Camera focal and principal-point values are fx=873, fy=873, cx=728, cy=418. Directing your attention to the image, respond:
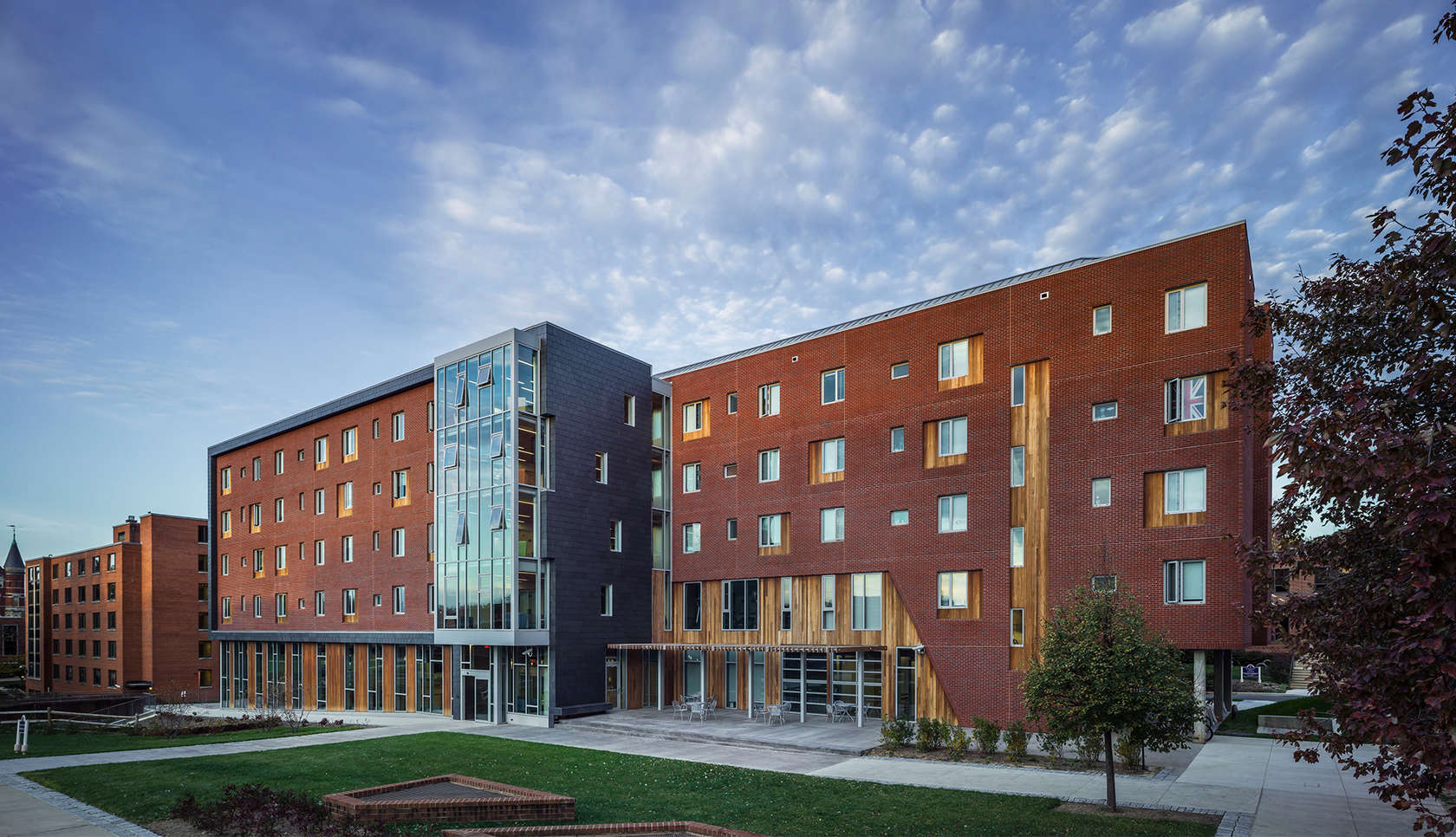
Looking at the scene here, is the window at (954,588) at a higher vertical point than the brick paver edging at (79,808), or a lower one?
higher

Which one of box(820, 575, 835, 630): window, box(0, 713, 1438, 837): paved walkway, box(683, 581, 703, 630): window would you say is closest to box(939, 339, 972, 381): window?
box(820, 575, 835, 630): window

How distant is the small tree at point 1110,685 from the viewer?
608 inches

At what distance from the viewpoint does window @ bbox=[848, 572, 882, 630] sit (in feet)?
97.8

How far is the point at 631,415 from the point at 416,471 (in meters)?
9.96

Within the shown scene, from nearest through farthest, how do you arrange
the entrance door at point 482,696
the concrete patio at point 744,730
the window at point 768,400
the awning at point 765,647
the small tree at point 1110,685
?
1. the small tree at point 1110,685
2. the concrete patio at point 744,730
3. the awning at point 765,647
4. the entrance door at point 482,696
5. the window at point 768,400

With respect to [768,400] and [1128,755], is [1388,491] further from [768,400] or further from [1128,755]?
[768,400]

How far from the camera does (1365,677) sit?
677 cm

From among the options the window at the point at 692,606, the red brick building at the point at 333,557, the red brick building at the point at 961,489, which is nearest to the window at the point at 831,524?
the red brick building at the point at 961,489

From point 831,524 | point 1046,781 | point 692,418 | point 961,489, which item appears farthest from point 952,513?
point 692,418

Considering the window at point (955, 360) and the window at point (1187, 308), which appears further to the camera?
the window at point (955, 360)

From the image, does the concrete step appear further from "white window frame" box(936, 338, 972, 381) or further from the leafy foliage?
the leafy foliage

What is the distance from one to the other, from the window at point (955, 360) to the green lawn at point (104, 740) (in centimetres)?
2416

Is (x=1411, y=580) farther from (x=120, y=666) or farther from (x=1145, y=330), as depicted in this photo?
(x=120, y=666)

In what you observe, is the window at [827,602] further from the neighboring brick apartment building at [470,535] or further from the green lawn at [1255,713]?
the green lawn at [1255,713]
